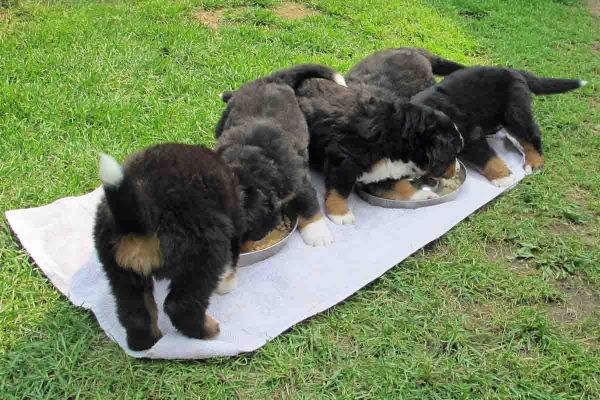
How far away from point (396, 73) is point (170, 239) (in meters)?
3.13

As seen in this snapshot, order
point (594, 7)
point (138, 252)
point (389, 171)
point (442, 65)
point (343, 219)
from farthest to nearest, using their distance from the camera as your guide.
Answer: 1. point (594, 7)
2. point (442, 65)
3. point (389, 171)
4. point (343, 219)
5. point (138, 252)

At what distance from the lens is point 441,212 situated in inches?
165

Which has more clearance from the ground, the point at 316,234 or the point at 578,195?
the point at 316,234

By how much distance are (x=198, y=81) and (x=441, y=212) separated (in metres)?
2.78

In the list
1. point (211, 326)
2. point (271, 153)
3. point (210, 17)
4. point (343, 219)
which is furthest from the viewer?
point (210, 17)

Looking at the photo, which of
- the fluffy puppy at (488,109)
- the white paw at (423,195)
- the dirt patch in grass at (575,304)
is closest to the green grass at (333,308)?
the dirt patch in grass at (575,304)

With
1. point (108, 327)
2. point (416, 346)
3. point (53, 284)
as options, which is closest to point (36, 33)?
point (53, 284)

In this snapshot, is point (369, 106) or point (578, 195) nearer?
point (369, 106)

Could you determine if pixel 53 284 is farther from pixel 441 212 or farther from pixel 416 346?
pixel 441 212

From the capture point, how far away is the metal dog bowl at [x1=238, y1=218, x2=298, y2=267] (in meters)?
3.44

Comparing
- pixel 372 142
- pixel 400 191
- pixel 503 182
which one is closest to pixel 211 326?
pixel 372 142

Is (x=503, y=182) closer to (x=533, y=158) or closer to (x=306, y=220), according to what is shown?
(x=533, y=158)

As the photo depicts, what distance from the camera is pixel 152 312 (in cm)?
278

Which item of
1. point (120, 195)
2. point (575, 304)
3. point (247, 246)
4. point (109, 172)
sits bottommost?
point (575, 304)
